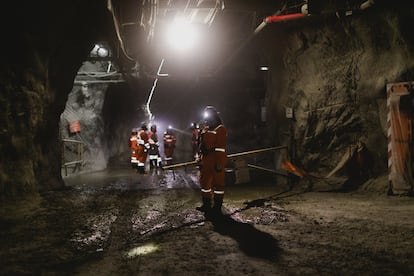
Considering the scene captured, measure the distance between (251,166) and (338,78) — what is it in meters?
3.31

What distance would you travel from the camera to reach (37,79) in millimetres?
9211

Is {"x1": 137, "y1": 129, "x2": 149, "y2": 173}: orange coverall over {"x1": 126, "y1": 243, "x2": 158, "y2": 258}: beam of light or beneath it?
over

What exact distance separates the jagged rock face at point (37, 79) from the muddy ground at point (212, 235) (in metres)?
1.03

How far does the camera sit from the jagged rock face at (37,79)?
27.2 ft

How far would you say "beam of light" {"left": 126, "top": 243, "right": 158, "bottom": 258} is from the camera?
474 centimetres

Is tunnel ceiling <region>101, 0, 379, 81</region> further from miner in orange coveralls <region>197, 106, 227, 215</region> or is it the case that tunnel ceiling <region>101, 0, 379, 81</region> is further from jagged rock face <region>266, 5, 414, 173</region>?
miner in orange coveralls <region>197, 106, 227, 215</region>

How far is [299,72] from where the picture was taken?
1117cm

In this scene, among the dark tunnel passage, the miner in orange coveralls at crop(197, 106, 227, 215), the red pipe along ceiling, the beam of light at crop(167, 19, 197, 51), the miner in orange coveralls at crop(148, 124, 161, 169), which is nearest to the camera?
the dark tunnel passage

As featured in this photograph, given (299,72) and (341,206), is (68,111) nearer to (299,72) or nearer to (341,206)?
(299,72)

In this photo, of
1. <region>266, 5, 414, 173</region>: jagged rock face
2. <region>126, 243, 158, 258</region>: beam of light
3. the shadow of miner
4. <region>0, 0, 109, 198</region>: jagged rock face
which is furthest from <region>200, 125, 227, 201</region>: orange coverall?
<region>266, 5, 414, 173</region>: jagged rock face

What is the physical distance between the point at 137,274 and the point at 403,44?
7.47 m

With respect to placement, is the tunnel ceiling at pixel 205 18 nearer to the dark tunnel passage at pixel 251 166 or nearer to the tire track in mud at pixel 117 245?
the dark tunnel passage at pixel 251 166

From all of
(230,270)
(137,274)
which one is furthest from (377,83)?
(137,274)

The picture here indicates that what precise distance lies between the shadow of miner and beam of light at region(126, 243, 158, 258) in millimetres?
1142
